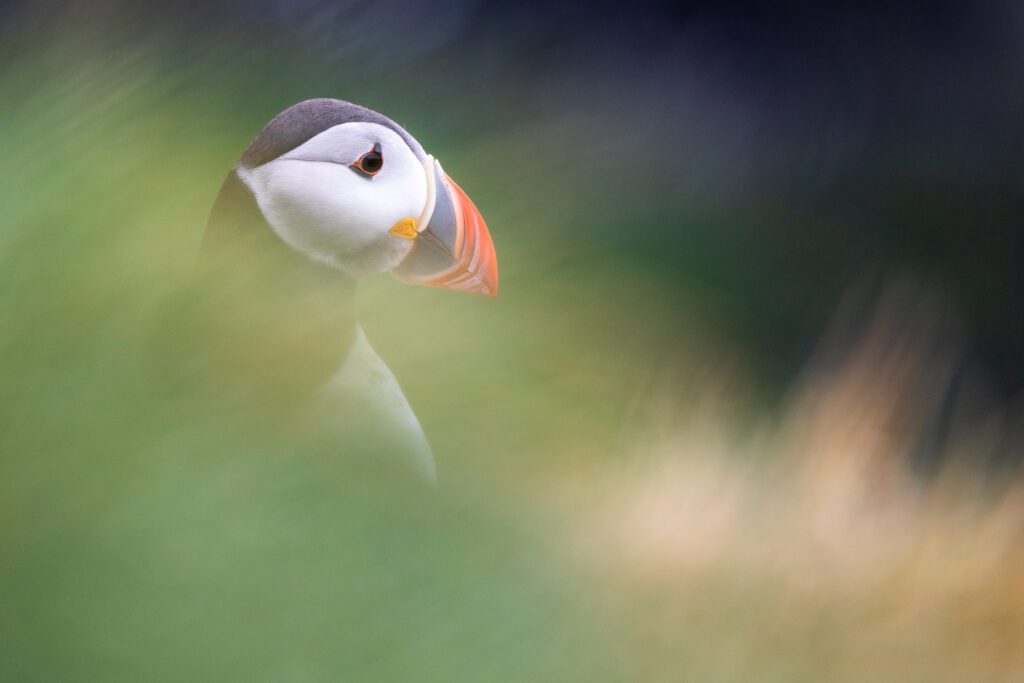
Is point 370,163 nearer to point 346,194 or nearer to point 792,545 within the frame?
point 346,194

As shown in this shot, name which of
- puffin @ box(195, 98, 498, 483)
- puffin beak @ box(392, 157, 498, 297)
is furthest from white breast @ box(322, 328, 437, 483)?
puffin beak @ box(392, 157, 498, 297)

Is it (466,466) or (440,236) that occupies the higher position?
(440,236)

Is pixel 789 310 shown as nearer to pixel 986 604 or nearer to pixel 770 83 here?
pixel 770 83

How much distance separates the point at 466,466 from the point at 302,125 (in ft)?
0.84

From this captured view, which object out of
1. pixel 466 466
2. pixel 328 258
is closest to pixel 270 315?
pixel 466 466

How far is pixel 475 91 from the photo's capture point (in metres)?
A: 0.23

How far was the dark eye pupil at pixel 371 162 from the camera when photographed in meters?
0.36

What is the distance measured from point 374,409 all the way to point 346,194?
20 centimetres

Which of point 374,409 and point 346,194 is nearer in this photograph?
point 374,409

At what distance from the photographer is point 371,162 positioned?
0.37 m

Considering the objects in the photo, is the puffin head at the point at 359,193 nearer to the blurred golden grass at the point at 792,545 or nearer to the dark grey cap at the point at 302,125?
the dark grey cap at the point at 302,125

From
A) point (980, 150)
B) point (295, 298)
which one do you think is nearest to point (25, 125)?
point (295, 298)

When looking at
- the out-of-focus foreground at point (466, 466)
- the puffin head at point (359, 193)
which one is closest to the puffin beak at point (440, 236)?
the puffin head at point (359, 193)

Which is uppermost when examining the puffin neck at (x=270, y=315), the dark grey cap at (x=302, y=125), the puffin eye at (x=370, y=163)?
the puffin eye at (x=370, y=163)
